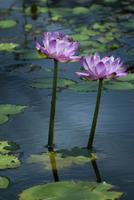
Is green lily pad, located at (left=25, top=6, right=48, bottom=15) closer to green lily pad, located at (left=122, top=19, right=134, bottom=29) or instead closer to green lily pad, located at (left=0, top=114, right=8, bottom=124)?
green lily pad, located at (left=122, top=19, right=134, bottom=29)

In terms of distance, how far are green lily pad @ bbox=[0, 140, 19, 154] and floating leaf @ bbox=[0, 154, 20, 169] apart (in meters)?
0.05

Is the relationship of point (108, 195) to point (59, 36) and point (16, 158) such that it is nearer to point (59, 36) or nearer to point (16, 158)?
point (16, 158)

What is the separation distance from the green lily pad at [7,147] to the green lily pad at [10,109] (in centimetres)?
33

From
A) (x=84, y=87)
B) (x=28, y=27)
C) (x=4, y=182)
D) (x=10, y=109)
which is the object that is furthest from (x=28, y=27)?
(x=4, y=182)

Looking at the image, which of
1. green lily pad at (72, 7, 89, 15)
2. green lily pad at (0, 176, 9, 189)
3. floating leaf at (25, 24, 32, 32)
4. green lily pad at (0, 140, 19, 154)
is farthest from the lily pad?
green lily pad at (72, 7, 89, 15)

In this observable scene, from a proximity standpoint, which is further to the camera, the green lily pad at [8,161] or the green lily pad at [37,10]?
the green lily pad at [37,10]

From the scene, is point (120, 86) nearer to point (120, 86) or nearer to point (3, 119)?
point (120, 86)

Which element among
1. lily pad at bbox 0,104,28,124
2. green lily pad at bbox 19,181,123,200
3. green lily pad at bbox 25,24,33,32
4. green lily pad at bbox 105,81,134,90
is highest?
green lily pad at bbox 19,181,123,200

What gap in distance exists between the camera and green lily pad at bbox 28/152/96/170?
6.92 ft

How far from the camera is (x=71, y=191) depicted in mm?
1794

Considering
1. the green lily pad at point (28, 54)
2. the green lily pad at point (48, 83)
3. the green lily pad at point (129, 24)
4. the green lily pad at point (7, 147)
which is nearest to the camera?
the green lily pad at point (7, 147)

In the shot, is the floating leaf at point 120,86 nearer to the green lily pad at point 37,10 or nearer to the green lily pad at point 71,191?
the green lily pad at point 71,191

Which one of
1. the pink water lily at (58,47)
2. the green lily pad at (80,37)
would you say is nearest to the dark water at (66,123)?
the green lily pad at (80,37)

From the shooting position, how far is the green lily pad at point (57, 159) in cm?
211
